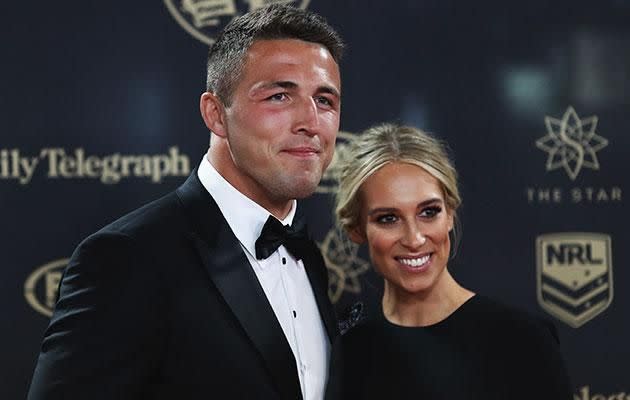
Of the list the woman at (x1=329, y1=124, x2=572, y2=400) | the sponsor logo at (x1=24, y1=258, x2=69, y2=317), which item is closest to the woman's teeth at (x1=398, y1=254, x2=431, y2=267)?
the woman at (x1=329, y1=124, x2=572, y2=400)

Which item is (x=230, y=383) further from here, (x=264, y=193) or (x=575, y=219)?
(x=575, y=219)

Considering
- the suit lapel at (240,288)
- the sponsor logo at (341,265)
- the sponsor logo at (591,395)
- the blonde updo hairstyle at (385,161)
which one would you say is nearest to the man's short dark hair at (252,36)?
the suit lapel at (240,288)

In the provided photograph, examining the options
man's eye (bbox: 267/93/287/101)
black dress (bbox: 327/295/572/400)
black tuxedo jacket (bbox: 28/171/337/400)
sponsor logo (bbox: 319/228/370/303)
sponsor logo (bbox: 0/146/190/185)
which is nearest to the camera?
black tuxedo jacket (bbox: 28/171/337/400)

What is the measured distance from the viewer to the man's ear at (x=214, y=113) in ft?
4.98

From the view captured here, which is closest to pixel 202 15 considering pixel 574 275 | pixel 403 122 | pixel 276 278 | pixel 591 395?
pixel 403 122

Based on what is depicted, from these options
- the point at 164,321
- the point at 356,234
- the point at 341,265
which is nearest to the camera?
the point at 164,321

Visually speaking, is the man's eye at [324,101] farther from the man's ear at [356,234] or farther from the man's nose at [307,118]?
the man's ear at [356,234]

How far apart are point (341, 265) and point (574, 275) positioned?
0.71 metres

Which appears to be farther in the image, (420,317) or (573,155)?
(573,155)

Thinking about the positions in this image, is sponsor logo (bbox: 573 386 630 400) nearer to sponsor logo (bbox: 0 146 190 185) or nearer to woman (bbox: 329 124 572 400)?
woman (bbox: 329 124 572 400)

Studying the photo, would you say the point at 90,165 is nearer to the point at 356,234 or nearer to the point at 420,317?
the point at 356,234

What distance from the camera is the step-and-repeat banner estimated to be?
6.98 ft

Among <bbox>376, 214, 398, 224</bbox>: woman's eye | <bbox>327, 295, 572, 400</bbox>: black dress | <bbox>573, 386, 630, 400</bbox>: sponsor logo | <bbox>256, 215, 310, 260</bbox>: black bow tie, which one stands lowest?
<bbox>573, 386, 630, 400</bbox>: sponsor logo

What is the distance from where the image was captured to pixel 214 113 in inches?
60.3
